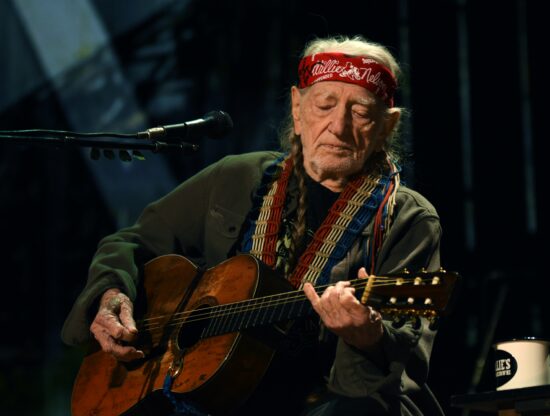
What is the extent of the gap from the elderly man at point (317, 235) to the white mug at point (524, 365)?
0.27m

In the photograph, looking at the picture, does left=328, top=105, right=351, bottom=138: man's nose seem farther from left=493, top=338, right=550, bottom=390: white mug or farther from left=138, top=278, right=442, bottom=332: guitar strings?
left=493, top=338, right=550, bottom=390: white mug

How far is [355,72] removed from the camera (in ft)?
10.4

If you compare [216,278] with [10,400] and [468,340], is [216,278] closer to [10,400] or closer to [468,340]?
[468,340]

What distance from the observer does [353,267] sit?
3.02 meters

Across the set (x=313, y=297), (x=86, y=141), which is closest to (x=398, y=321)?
(x=313, y=297)

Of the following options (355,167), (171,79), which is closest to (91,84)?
(171,79)

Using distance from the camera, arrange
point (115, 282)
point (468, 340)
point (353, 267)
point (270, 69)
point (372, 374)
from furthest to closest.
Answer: point (270, 69) < point (468, 340) < point (115, 282) < point (353, 267) < point (372, 374)

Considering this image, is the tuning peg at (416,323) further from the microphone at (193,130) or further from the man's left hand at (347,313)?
the microphone at (193,130)

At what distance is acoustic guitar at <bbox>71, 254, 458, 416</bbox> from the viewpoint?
95.9 inches

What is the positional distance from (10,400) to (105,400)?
142 inches

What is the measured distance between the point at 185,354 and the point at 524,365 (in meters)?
1.13

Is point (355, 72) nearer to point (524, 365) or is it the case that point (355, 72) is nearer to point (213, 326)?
point (213, 326)

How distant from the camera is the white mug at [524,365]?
9.46 feet

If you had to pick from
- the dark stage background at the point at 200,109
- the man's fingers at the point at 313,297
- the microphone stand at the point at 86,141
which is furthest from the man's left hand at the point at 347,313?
the dark stage background at the point at 200,109
